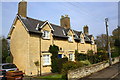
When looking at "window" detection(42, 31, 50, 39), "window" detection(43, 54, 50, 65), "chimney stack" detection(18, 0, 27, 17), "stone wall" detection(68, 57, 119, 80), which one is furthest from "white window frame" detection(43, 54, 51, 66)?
"chimney stack" detection(18, 0, 27, 17)

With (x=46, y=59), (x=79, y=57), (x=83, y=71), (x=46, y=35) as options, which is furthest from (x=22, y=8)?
(x=79, y=57)

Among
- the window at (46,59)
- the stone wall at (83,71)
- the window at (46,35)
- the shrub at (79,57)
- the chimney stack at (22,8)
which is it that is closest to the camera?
the stone wall at (83,71)

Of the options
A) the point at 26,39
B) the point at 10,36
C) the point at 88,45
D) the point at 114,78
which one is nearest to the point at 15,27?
the point at 10,36

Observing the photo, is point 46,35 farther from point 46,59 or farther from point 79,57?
point 79,57

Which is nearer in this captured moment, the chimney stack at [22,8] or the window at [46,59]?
the window at [46,59]

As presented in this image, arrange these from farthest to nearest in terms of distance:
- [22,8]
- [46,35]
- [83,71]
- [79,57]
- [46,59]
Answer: [79,57]
[46,35]
[22,8]
[46,59]
[83,71]

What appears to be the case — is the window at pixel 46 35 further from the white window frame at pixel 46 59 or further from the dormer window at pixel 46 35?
the white window frame at pixel 46 59

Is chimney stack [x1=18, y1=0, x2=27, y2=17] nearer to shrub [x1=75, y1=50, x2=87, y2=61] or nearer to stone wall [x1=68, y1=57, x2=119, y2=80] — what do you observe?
stone wall [x1=68, y1=57, x2=119, y2=80]

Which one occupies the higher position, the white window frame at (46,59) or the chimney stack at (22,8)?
the chimney stack at (22,8)

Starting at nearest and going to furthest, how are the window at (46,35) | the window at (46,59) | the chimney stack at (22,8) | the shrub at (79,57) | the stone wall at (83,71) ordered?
the stone wall at (83,71) < the window at (46,59) < the chimney stack at (22,8) < the window at (46,35) < the shrub at (79,57)

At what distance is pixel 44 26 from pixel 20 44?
14.1 ft

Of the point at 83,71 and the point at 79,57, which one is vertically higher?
the point at 79,57

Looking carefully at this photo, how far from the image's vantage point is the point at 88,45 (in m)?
31.2

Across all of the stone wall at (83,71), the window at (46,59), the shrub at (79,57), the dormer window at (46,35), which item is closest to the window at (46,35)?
the dormer window at (46,35)
